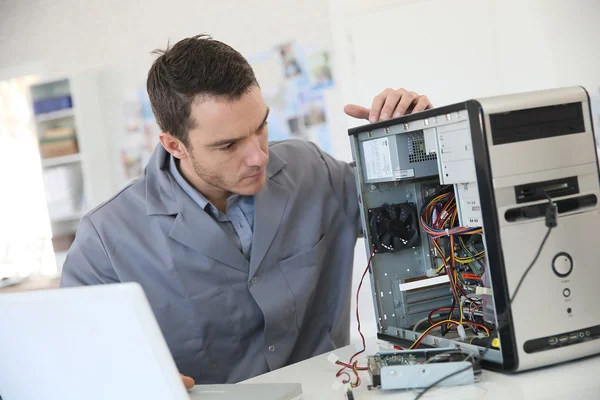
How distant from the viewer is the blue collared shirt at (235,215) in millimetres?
1486

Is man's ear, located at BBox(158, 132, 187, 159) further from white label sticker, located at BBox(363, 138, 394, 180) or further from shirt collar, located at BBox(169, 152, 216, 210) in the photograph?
white label sticker, located at BBox(363, 138, 394, 180)

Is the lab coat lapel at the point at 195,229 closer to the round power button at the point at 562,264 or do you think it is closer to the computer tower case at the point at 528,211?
the computer tower case at the point at 528,211

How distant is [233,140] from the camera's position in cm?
139

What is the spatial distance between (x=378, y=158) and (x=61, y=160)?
4.09m

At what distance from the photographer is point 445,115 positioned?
3.37 ft

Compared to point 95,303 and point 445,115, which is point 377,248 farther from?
point 95,303

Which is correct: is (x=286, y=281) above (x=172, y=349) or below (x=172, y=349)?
above

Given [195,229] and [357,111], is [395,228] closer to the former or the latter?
[357,111]

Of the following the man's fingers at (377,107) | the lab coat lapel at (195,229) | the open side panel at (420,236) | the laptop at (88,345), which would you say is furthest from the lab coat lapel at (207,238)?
the laptop at (88,345)

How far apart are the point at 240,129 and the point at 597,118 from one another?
8.27 feet

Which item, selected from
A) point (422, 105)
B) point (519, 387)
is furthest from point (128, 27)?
point (519, 387)

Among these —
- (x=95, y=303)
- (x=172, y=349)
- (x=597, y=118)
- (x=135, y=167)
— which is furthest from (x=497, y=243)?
(x=135, y=167)

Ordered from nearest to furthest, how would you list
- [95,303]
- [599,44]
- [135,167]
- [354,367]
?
[95,303] → [354,367] → [599,44] → [135,167]

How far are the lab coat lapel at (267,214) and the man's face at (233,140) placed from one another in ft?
0.24
